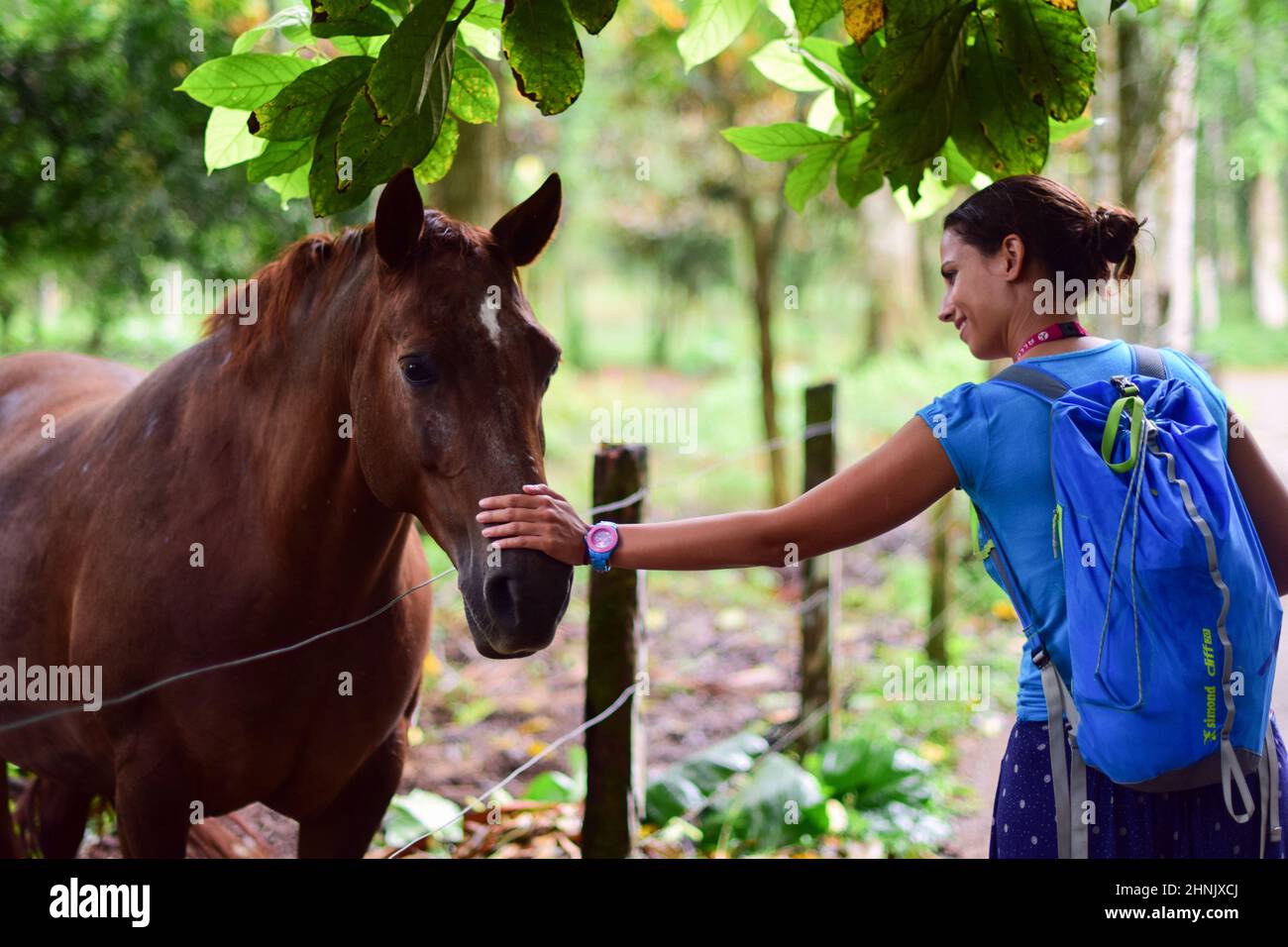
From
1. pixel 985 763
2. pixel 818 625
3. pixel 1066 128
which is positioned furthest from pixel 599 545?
pixel 985 763

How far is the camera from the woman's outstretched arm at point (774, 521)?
1885mm

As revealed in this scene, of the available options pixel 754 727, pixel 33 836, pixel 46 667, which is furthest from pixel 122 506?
pixel 754 727

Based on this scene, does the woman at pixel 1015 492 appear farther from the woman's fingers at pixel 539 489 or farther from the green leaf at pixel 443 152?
the green leaf at pixel 443 152

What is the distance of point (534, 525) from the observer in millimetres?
1964

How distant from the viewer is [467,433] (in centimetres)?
209

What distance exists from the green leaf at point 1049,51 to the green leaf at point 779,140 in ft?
1.61

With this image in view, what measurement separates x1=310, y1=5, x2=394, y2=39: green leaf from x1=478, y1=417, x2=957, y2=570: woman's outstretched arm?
0.88 metres

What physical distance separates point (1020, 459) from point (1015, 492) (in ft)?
0.20

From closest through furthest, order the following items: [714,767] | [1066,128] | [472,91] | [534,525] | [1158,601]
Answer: [1158,601] → [534,525] → [472,91] → [1066,128] → [714,767]

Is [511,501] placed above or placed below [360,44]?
below

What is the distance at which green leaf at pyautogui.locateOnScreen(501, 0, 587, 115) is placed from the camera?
2.00 meters

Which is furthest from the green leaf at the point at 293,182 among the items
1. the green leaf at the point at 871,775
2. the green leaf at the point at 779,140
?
the green leaf at the point at 871,775

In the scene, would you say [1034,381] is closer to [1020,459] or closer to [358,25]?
[1020,459]
